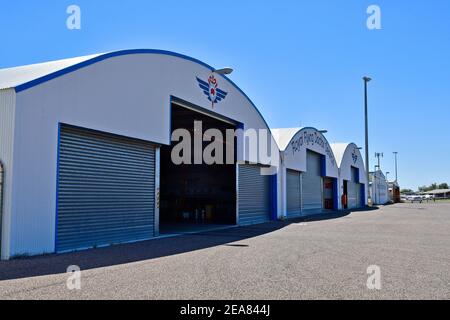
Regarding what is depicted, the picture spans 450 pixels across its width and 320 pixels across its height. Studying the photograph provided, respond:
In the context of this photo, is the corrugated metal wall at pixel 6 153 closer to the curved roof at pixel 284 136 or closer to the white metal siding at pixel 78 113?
the white metal siding at pixel 78 113

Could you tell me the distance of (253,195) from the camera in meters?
20.6

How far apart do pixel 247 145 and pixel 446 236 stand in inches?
346

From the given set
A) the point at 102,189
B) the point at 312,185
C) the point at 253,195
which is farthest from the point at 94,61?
the point at 312,185

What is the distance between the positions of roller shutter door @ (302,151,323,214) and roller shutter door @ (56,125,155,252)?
1669 centimetres

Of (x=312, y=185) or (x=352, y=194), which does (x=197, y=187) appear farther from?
(x=352, y=194)

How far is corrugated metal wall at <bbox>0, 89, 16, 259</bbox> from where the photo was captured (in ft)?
27.6

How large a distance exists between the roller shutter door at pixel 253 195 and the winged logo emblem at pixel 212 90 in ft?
12.1

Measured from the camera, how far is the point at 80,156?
10.4m

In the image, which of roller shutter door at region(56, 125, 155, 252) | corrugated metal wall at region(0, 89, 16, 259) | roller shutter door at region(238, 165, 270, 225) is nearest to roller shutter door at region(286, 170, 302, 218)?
roller shutter door at region(238, 165, 270, 225)

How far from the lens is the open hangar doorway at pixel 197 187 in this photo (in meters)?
19.2

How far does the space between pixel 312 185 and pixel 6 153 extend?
23.9 metres

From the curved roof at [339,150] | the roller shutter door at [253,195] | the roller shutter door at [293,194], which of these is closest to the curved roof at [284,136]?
the roller shutter door at [293,194]
